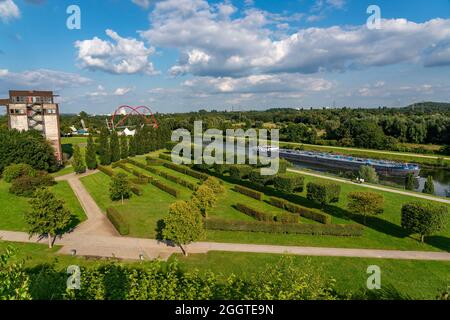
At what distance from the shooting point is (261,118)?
186375mm

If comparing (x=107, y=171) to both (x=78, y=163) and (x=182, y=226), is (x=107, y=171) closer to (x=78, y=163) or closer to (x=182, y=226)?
(x=78, y=163)

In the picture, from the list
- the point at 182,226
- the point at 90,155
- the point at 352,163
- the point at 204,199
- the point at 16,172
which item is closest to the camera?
the point at 182,226

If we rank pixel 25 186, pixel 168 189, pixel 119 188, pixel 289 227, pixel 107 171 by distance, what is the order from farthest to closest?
pixel 107 171 < pixel 168 189 < pixel 25 186 < pixel 119 188 < pixel 289 227

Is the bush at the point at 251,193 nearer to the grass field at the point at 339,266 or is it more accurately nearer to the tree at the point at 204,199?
the tree at the point at 204,199

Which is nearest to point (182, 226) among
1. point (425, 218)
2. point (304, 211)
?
point (304, 211)

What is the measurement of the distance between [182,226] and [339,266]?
1168 centimetres

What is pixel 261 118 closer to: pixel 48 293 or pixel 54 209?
pixel 54 209

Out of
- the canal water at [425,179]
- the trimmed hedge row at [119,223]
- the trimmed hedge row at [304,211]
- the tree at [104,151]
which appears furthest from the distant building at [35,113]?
the canal water at [425,179]

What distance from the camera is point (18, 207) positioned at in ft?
115

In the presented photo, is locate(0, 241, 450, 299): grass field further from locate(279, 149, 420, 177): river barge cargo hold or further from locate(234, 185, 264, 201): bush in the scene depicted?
locate(279, 149, 420, 177): river barge cargo hold

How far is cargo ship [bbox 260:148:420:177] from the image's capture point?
67094 mm

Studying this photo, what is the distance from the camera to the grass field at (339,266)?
19.3 metres

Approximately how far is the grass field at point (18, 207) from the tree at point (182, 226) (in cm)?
1267
